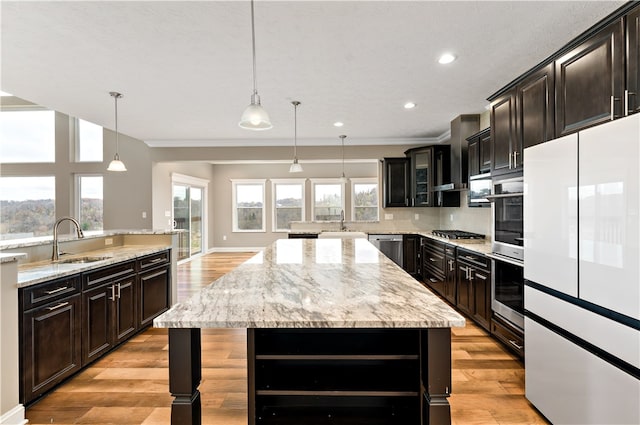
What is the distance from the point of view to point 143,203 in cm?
646

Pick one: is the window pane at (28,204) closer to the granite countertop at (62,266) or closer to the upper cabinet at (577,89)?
the granite countertop at (62,266)

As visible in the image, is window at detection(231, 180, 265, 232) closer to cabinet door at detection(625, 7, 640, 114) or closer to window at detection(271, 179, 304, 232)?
window at detection(271, 179, 304, 232)

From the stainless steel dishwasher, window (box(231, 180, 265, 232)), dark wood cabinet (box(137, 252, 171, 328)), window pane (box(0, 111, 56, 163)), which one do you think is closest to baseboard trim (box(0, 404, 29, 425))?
dark wood cabinet (box(137, 252, 171, 328))

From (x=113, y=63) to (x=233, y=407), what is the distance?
9.57 ft

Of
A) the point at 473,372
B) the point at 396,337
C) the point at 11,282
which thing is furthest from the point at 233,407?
the point at 473,372

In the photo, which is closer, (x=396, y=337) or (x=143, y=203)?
(x=396, y=337)

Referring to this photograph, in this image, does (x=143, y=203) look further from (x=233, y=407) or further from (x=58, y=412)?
(x=233, y=407)

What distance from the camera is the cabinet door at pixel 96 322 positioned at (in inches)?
100

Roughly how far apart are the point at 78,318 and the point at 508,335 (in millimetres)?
3464

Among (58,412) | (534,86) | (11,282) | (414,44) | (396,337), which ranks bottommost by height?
(58,412)

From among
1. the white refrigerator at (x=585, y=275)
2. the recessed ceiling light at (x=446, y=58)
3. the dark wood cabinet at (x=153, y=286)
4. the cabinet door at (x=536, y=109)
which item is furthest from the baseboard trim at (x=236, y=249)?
the white refrigerator at (x=585, y=275)

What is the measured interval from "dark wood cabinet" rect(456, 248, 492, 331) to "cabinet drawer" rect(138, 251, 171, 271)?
3.44 metres

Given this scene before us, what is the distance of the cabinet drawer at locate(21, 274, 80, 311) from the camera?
2030mm

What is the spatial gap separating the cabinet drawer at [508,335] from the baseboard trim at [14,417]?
345 cm
